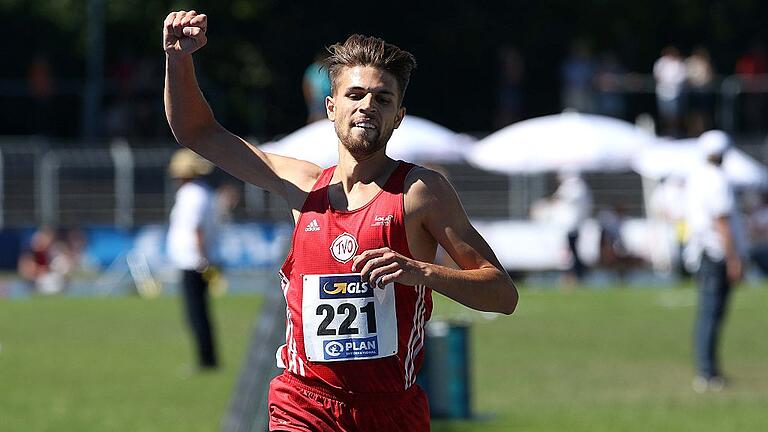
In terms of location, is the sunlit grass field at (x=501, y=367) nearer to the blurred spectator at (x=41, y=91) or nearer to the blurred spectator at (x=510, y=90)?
the blurred spectator at (x=41, y=91)

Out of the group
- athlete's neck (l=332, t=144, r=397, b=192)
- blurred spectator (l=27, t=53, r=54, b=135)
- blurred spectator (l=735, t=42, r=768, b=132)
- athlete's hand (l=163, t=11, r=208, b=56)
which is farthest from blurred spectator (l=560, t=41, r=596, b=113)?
athlete's neck (l=332, t=144, r=397, b=192)

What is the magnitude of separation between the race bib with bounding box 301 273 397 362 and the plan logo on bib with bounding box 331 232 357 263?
72mm

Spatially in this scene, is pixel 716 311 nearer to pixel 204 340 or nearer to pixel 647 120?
pixel 204 340

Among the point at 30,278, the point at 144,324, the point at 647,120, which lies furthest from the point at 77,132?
the point at 144,324

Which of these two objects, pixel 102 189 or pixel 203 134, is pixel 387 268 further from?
pixel 102 189

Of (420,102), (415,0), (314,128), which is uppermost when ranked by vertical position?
(415,0)

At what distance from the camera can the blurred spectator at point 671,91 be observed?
31.8 metres

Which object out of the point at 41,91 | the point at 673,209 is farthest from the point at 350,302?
the point at 41,91

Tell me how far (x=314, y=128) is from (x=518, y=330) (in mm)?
5242

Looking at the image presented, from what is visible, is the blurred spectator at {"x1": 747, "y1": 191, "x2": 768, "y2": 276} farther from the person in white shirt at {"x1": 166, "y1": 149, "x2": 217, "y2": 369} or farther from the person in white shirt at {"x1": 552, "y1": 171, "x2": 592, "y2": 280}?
the person in white shirt at {"x1": 166, "y1": 149, "x2": 217, "y2": 369}

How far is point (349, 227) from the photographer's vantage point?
6.12 meters

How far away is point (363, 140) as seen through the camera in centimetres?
609

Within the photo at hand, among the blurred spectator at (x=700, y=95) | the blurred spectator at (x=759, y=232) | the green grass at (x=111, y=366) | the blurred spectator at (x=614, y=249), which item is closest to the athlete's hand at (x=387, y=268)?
the green grass at (x=111, y=366)

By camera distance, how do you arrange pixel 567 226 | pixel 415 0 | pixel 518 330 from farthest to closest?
pixel 415 0, pixel 567 226, pixel 518 330
